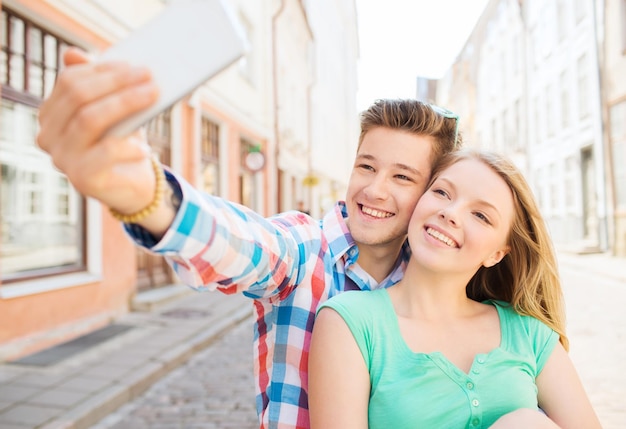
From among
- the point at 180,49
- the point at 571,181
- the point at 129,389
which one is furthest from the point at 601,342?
the point at 571,181

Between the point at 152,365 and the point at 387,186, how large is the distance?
13.1 ft

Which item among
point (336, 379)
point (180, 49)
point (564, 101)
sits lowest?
point (336, 379)

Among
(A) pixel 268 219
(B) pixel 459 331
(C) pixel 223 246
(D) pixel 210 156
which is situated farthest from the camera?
(D) pixel 210 156

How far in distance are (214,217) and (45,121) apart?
37 centimetres

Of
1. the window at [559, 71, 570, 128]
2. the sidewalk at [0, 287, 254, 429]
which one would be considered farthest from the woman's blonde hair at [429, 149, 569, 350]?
the window at [559, 71, 570, 128]

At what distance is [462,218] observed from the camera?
1574 millimetres

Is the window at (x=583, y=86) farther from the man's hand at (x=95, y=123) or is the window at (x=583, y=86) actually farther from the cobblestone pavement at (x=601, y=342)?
the man's hand at (x=95, y=123)

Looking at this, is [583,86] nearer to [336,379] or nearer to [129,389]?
[129,389]

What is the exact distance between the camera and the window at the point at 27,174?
5645mm

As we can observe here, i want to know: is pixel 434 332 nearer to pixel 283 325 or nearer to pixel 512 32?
pixel 283 325

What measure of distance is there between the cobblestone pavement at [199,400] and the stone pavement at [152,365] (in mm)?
50

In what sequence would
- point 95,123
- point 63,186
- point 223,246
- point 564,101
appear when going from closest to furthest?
point 95,123, point 223,246, point 63,186, point 564,101

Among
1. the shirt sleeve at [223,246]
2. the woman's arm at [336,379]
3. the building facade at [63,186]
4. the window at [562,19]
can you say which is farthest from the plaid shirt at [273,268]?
the window at [562,19]

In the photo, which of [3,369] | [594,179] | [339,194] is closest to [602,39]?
→ [594,179]
